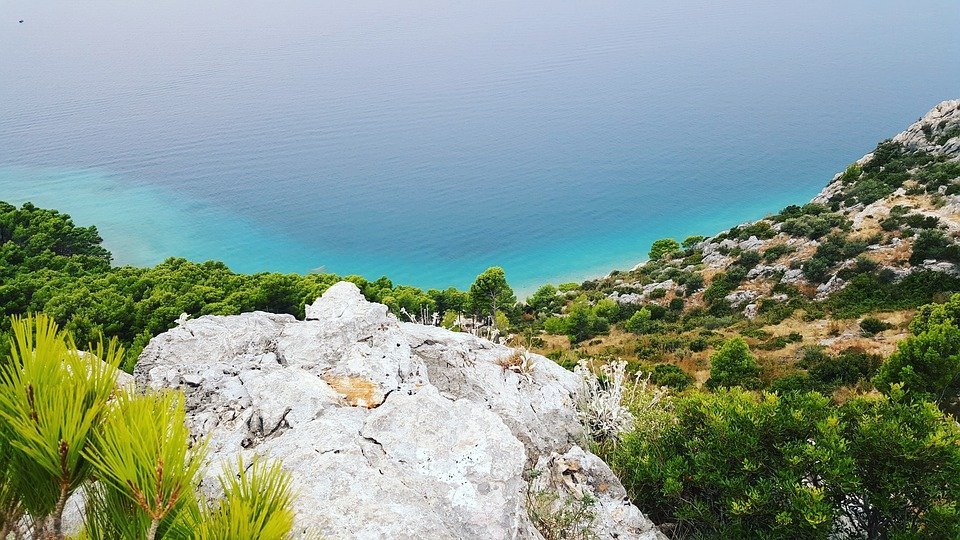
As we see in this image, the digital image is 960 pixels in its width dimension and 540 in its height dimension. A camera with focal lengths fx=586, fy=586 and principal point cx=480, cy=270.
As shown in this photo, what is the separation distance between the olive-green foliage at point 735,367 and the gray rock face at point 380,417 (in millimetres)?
13416

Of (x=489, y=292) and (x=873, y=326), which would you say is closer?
(x=873, y=326)

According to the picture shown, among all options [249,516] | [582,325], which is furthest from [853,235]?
[249,516]

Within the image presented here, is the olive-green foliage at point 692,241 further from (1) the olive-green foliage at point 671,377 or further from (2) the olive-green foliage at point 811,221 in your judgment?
(1) the olive-green foliage at point 671,377

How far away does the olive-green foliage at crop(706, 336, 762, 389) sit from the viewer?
68.6ft

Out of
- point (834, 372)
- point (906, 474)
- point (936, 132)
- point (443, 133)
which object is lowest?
point (906, 474)

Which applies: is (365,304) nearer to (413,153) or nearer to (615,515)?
(615,515)

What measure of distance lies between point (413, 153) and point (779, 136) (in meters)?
50.3

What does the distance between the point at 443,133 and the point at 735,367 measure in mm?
66843

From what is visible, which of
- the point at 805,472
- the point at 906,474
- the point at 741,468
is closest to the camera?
the point at 906,474

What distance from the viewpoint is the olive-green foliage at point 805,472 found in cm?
609

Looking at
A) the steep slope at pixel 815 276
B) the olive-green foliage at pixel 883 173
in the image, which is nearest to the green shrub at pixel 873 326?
the steep slope at pixel 815 276

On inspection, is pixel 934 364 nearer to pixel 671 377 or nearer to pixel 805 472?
pixel 671 377

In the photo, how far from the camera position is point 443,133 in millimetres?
82250

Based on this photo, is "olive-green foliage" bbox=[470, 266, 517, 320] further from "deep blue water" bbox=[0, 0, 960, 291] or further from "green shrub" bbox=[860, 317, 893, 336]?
"green shrub" bbox=[860, 317, 893, 336]
